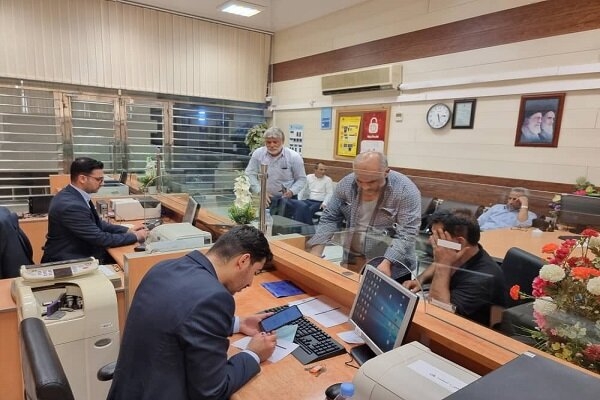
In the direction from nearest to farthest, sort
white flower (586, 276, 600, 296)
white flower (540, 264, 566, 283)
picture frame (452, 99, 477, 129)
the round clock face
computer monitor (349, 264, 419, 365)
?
white flower (586, 276, 600, 296), white flower (540, 264, 566, 283), computer monitor (349, 264, 419, 365), picture frame (452, 99, 477, 129), the round clock face

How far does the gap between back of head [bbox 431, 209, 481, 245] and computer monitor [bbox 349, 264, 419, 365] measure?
22.0 inches

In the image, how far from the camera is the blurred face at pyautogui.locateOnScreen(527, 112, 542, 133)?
3.77 metres

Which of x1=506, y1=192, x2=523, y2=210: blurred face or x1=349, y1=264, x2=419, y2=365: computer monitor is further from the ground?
x1=506, y1=192, x2=523, y2=210: blurred face

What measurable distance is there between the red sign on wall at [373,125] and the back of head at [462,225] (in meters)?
3.58

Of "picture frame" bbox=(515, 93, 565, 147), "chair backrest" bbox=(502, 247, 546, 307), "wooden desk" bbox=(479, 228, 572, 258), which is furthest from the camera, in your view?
"picture frame" bbox=(515, 93, 565, 147)

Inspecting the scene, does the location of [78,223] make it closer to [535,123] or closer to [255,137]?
[535,123]

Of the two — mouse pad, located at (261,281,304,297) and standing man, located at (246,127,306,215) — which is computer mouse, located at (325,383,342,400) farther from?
standing man, located at (246,127,306,215)

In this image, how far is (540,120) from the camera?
3.76 metres

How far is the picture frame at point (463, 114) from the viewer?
4.31m

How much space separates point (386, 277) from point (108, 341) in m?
1.50

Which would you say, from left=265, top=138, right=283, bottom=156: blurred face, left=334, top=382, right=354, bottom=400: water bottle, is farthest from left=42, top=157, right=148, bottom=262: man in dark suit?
left=334, top=382, right=354, bottom=400: water bottle

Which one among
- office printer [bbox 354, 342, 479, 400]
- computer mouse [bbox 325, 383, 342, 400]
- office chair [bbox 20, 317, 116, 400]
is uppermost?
office chair [bbox 20, 317, 116, 400]

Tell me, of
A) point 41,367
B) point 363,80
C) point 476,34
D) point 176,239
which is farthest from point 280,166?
point 41,367

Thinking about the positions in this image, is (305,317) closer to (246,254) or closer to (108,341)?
(246,254)
